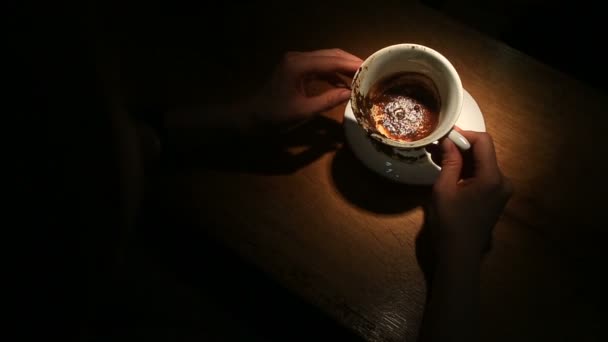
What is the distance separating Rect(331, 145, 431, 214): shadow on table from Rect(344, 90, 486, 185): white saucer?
0.05m

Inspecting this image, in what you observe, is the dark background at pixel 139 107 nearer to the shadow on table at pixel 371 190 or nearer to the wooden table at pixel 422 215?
the wooden table at pixel 422 215

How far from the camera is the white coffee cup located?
710mm

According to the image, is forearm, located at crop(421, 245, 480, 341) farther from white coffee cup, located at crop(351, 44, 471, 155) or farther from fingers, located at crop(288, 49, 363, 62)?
fingers, located at crop(288, 49, 363, 62)

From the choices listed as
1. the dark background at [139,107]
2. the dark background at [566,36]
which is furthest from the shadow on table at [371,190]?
the dark background at [566,36]

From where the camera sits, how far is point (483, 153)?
792 millimetres

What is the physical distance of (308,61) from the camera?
0.89 meters

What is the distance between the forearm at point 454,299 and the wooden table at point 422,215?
54 millimetres

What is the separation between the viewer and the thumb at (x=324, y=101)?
857 mm

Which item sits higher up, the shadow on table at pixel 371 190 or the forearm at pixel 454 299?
the shadow on table at pixel 371 190

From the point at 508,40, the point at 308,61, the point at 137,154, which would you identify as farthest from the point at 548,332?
the point at 508,40

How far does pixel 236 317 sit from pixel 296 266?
0.80 meters

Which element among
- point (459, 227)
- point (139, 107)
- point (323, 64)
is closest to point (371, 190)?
point (459, 227)

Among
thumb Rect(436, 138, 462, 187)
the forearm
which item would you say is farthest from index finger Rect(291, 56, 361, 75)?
the forearm

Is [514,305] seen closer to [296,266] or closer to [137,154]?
[296,266]
